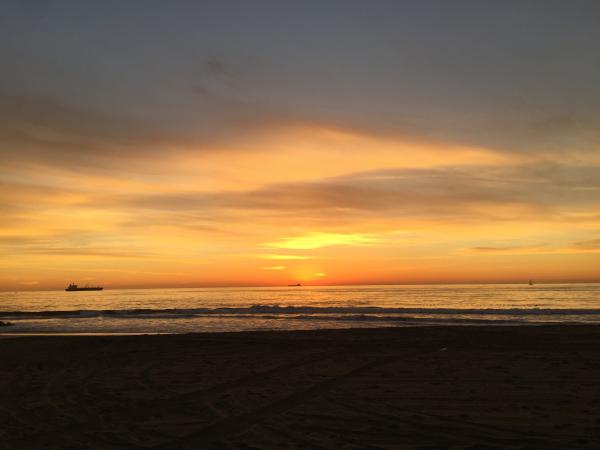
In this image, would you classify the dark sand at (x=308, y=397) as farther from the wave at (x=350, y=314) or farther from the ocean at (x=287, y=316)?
the wave at (x=350, y=314)

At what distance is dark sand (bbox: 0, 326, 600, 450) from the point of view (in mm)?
7270

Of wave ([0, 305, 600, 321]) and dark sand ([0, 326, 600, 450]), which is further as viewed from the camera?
wave ([0, 305, 600, 321])

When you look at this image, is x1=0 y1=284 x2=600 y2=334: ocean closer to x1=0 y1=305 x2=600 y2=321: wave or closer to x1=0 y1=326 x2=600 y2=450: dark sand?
x1=0 y1=305 x2=600 y2=321: wave

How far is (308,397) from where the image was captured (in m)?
9.89

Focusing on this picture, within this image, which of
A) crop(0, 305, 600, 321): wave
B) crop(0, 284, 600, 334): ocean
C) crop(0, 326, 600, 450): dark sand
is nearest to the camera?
crop(0, 326, 600, 450): dark sand

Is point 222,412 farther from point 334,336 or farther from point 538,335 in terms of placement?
point 538,335

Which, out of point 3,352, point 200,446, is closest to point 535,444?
point 200,446

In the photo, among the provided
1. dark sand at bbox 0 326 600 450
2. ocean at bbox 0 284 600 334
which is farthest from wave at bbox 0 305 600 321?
dark sand at bbox 0 326 600 450

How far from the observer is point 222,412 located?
8836 millimetres

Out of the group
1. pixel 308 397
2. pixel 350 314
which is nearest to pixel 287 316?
pixel 350 314

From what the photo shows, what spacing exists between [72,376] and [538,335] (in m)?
19.4

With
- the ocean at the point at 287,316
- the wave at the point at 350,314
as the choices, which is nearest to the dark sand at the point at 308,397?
the ocean at the point at 287,316

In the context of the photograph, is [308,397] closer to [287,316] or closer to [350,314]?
[287,316]

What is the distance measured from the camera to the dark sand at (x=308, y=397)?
727 centimetres
